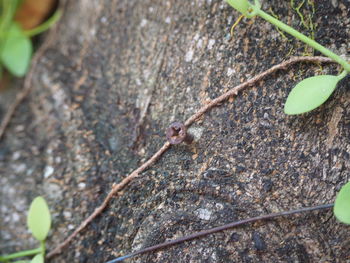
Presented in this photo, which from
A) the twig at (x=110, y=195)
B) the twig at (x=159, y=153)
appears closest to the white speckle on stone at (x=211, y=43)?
the twig at (x=159, y=153)

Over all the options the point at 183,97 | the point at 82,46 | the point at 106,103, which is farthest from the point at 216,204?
the point at 82,46

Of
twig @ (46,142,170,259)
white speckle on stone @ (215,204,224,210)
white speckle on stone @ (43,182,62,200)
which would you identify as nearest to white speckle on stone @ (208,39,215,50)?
twig @ (46,142,170,259)

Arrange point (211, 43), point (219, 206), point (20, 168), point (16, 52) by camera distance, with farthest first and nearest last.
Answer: point (16, 52) < point (20, 168) < point (211, 43) < point (219, 206)

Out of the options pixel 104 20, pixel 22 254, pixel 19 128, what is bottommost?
pixel 22 254

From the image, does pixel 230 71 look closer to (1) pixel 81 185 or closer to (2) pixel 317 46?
(2) pixel 317 46

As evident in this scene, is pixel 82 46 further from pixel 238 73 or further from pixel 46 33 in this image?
pixel 238 73

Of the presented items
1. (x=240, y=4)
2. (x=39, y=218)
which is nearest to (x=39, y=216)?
(x=39, y=218)
